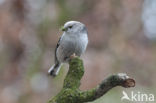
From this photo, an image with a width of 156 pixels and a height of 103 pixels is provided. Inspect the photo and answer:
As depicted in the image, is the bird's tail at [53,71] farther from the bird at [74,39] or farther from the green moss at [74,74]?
the green moss at [74,74]

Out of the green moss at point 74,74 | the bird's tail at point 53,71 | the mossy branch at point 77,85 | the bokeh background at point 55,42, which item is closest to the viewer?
the mossy branch at point 77,85

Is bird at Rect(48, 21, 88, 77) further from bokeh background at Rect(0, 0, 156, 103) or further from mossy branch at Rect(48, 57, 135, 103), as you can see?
bokeh background at Rect(0, 0, 156, 103)

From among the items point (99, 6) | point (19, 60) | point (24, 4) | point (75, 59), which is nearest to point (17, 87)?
point (19, 60)

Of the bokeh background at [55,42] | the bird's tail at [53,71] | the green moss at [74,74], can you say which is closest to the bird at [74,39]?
the bird's tail at [53,71]

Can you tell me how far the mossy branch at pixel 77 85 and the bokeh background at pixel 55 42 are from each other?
3.08 m

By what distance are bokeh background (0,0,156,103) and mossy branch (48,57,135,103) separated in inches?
121

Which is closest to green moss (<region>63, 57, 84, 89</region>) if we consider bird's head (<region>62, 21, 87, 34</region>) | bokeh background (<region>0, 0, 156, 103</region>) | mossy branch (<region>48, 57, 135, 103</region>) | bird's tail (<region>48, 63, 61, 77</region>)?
mossy branch (<region>48, 57, 135, 103</region>)

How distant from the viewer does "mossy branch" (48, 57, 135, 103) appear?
1677 millimetres

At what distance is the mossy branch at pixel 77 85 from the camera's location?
168 centimetres

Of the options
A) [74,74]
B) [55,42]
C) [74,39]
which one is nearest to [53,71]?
[74,39]

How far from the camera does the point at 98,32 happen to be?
18.5ft

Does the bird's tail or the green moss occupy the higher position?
the bird's tail

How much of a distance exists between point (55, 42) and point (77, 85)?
3743 mm

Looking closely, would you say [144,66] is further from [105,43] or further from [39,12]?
[39,12]
